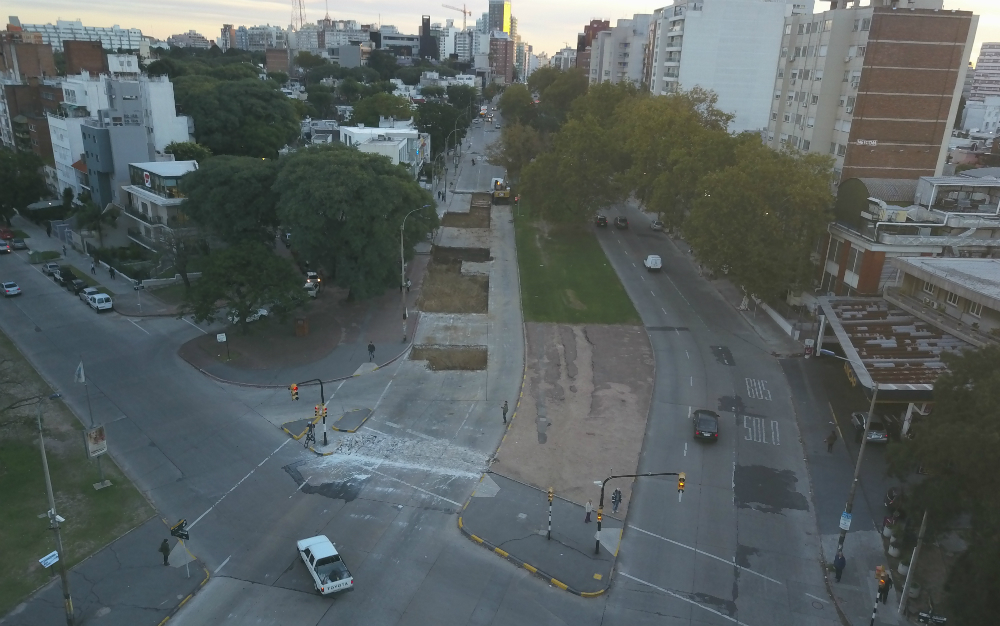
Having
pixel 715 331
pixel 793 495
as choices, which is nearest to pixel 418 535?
pixel 793 495

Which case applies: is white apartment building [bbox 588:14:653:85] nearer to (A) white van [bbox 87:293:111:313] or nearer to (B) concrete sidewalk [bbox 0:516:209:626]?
(A) white van [bbox 87:293:111:313]

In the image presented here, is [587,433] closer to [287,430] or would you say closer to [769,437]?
[769,437]

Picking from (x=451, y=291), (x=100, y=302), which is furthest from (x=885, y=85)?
(x=100, y=302)

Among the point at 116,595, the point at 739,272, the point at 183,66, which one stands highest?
the point at 183,66

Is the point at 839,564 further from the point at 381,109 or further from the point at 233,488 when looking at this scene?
the point at 381,109

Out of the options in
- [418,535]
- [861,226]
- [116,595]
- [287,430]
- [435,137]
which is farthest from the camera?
[435,137]

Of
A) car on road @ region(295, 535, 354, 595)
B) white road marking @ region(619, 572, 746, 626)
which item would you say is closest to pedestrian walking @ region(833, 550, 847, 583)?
white road marking @ region(619, 572, 746, 626)
